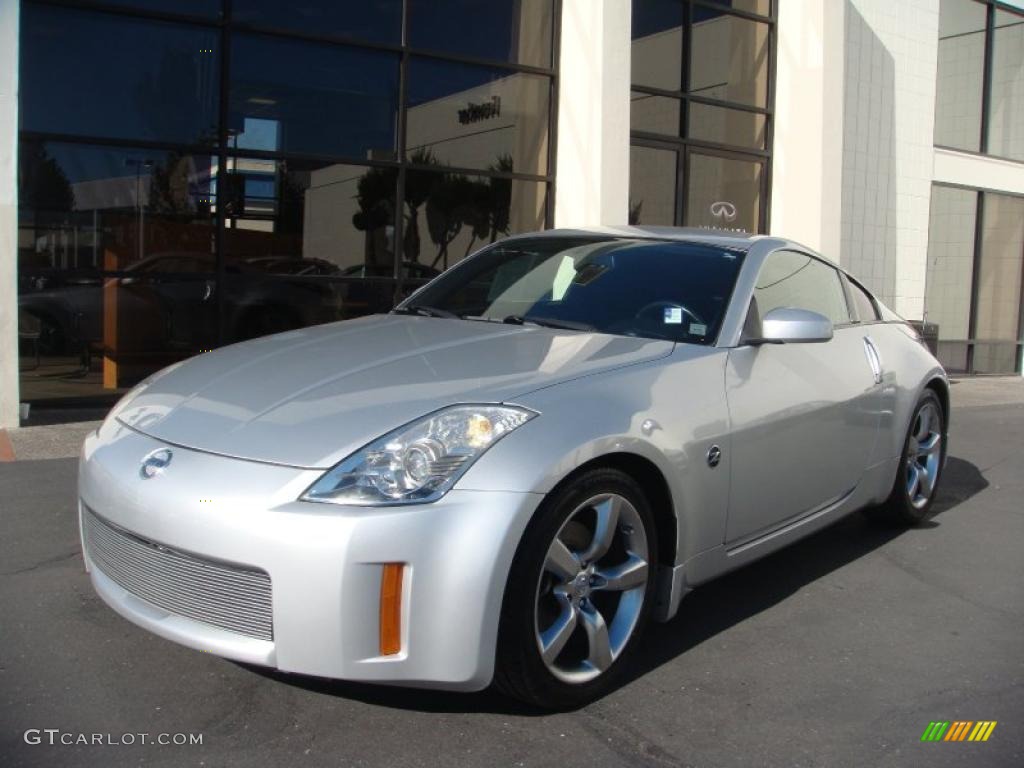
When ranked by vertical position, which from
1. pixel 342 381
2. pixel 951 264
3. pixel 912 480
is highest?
pixel 951 264

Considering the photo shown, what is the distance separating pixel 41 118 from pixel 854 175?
30.6 feet

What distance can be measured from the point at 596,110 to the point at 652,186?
1.67 m

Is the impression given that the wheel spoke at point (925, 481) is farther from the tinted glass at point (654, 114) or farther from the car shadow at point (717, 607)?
the tinted glass at point (654, 114)

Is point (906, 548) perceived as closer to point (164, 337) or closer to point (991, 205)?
point (164, 337)

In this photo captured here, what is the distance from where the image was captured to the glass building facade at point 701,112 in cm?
1162

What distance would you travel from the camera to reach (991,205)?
599 inches

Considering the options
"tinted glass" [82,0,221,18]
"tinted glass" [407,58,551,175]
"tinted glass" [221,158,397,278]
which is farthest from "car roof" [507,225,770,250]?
"tinted glass" [407,58,551,175]

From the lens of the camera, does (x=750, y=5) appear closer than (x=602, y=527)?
No

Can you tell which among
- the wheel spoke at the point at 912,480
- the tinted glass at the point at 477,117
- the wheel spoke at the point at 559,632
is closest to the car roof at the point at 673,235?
the wheel spoke at the point at 912,480

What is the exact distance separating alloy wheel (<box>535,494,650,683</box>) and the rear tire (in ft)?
7.85

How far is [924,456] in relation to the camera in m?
5.53

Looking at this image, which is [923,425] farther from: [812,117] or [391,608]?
[812,117]

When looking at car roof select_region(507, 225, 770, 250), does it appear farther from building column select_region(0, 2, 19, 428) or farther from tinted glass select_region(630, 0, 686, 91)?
tinted glass select_region(630, 0, 686, 91)

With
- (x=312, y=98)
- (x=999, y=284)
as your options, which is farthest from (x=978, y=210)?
(x=312, y=98)
